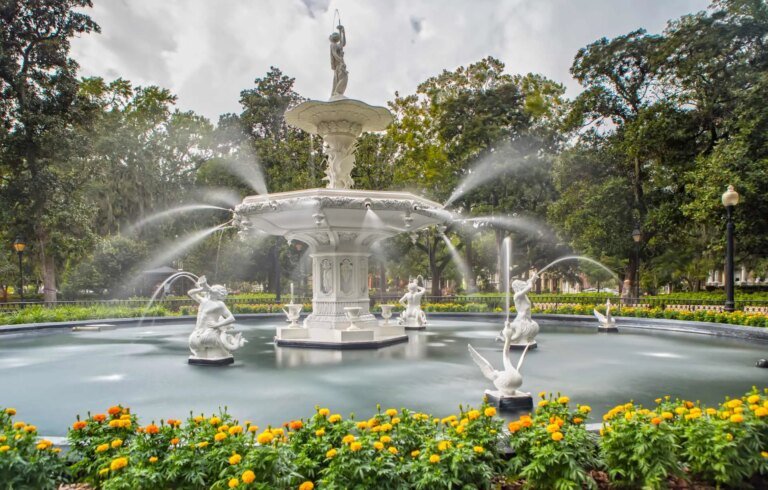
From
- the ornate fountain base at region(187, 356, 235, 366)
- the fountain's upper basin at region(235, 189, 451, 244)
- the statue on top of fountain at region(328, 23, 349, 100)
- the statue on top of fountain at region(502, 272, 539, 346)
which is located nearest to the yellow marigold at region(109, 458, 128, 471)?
the ornate fountain base at region(187, 356, 235, 366)

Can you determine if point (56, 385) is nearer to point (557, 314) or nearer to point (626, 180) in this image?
point (557, 314)

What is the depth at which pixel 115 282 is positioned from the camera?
3856cm

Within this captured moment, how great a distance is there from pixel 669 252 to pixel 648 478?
132ft

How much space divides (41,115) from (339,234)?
22085mm

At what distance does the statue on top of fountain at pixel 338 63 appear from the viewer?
45.8 feet

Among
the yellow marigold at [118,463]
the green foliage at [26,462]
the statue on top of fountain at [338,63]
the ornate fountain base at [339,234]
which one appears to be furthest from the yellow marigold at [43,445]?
the statue on top of fountain at [338,63]

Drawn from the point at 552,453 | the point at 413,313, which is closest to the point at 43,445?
the point at 552,453

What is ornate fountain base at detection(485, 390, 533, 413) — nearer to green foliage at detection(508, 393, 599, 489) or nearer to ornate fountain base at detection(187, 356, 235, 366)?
green foliage at detection(508, 393, 599, 489)

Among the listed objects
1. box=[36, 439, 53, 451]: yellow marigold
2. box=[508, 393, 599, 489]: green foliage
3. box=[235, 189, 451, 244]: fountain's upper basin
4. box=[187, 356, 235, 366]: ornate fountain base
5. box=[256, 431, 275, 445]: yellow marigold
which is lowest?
box=[187, 356, 235, 366]: ornate fountain base

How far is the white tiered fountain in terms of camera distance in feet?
38.5

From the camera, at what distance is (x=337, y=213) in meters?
12.0

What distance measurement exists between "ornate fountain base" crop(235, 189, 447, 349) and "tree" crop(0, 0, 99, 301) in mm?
19204

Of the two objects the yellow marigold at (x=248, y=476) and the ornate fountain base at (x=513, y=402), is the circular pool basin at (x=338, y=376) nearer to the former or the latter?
the ornate fountain base at (x=513, y=402)

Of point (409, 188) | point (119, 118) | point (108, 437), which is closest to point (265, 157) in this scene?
point (409, 188)
